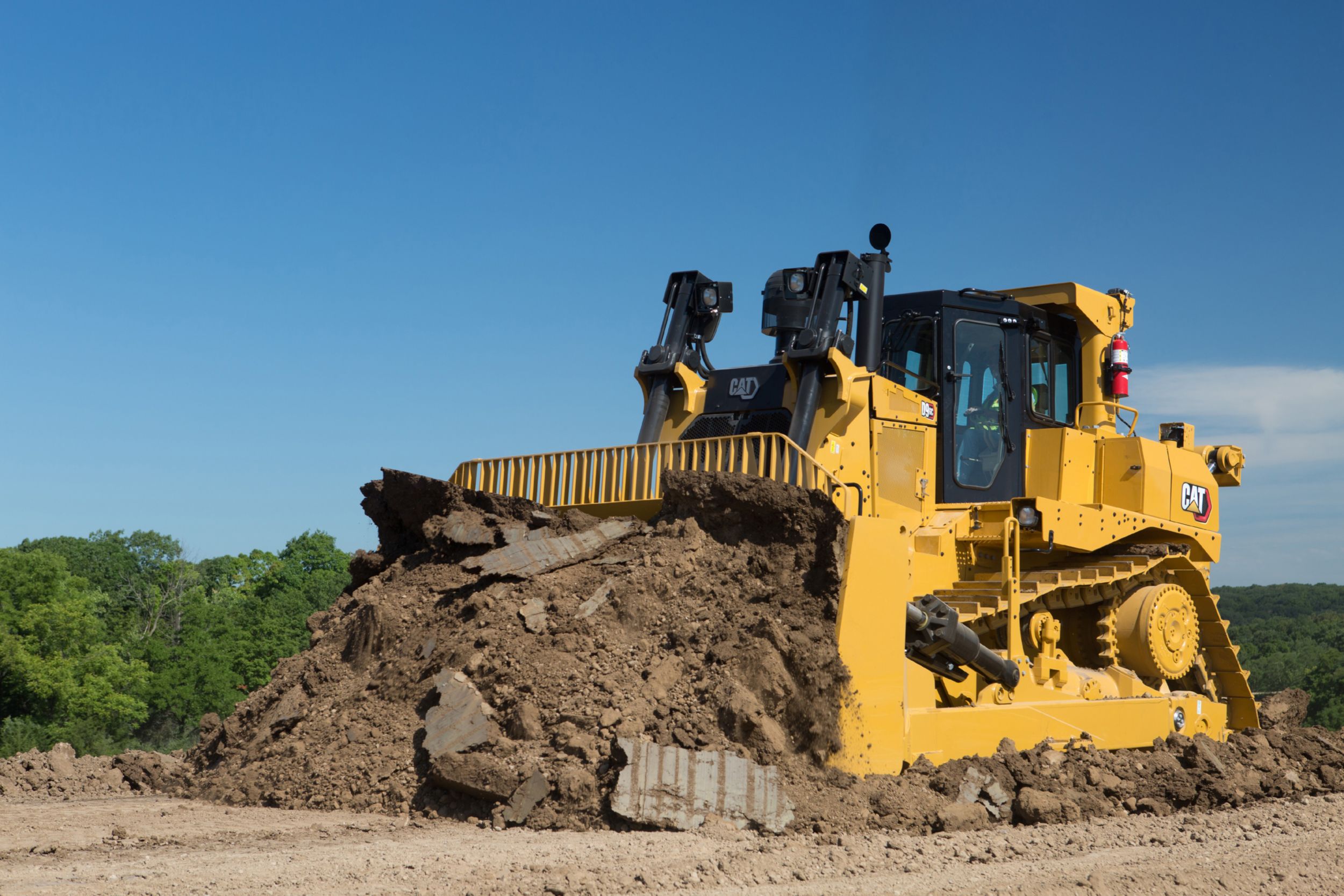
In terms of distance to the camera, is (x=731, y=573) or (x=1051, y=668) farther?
(x=1051, y=668)

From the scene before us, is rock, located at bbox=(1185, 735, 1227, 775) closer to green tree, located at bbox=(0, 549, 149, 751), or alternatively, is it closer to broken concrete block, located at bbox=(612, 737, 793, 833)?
broken concrete block, located at bbox=(612, 737, 793, 833)

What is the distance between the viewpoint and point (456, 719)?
309 inches

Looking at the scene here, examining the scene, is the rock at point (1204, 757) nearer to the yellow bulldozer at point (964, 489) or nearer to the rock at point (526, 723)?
the yellow bulldozer at point (964, 489)

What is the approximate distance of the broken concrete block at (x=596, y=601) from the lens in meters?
8.43

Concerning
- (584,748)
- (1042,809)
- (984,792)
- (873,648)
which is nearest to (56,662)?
(584,748)

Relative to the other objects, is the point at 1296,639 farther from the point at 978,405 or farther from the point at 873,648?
the point at 873,648

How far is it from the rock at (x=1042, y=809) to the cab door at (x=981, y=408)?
9.88ft

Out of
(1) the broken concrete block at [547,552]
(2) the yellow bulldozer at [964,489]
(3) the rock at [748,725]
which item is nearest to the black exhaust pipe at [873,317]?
(2) the yellow bulldozer at [964,489]

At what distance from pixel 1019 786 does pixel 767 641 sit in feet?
7.02

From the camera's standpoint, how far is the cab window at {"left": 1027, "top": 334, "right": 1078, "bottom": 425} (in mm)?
11547

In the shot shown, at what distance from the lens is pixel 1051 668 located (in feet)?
33.7

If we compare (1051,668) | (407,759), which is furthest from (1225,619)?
(407,759)

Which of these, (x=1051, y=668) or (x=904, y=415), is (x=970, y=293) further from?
(x=1051, y=668)

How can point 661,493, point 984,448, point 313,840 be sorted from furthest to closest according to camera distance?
1. point 984,448
2. point 661,493
3. point 313,840
